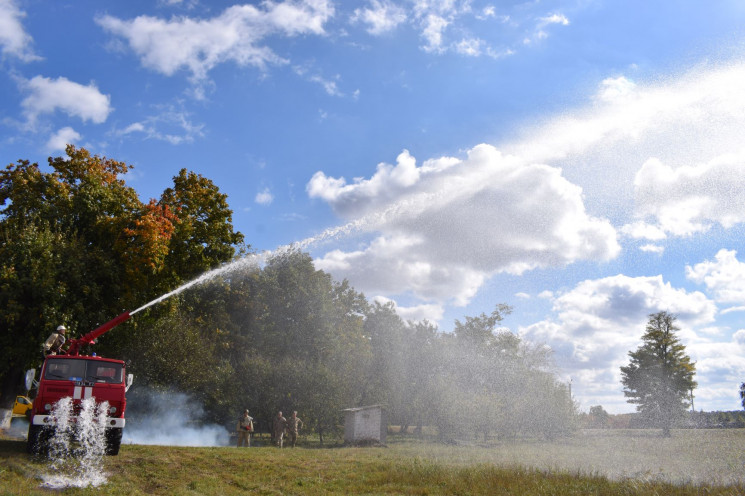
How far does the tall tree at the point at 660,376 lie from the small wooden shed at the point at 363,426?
159ft

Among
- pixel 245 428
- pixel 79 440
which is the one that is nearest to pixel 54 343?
pixel 79 440

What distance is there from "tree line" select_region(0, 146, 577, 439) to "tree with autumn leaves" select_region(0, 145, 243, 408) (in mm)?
79

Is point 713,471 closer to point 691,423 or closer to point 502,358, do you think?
point 502,358

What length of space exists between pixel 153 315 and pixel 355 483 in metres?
18.2

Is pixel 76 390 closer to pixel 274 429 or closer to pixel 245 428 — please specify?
pixel 245 428

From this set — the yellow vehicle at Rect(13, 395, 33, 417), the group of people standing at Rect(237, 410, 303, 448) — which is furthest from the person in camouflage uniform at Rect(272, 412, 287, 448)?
the yellow vehicle at Rect(13, 395, 33, 417)

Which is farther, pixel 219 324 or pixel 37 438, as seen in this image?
pixel 219 324

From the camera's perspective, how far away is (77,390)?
61.1 feet

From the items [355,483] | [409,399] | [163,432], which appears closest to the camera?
[355,483]

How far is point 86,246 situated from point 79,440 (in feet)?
52.2

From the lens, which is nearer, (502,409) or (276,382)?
(276,382)

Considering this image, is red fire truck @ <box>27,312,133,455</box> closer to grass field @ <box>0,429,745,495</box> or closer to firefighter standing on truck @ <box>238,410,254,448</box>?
grass field @ <box>0,429,745,495</box>

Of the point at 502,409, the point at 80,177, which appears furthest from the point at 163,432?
the point at 502,409

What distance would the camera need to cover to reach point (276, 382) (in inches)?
1764
